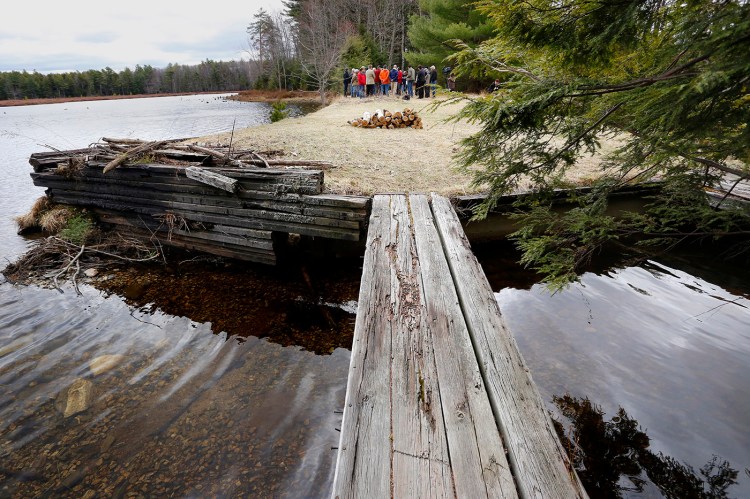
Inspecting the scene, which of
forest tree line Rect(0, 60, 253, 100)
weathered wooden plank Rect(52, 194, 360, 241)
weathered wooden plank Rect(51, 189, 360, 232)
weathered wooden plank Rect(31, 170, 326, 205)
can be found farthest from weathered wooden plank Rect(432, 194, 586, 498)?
forest tree line Rect(0, 60, 253, 100)

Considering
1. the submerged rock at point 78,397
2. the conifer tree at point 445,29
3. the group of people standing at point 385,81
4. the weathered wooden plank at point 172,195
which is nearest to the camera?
the submerged rock at point 78,397

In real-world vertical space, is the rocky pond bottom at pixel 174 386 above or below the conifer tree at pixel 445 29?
below

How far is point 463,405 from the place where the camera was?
74.4 inches

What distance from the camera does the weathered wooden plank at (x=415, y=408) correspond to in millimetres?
1512

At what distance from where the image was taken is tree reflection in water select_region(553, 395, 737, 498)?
273 centimetres

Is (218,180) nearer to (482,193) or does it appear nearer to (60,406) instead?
(60,406)

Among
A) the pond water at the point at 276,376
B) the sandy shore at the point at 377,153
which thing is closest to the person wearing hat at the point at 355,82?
the sandy shore at the point at 377,153

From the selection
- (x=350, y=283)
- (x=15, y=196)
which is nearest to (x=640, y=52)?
(x=350, y=283)

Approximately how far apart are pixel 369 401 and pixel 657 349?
401cm

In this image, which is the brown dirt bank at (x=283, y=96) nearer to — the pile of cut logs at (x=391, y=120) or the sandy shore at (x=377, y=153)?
the pile of cut logs at (x=391, y=120)

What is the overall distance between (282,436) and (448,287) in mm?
1914

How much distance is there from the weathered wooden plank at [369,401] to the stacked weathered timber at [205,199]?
2186 mm

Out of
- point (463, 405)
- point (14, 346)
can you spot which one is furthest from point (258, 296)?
point (463, 405)

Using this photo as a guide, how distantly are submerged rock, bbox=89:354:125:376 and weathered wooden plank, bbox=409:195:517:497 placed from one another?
11.7 feet
